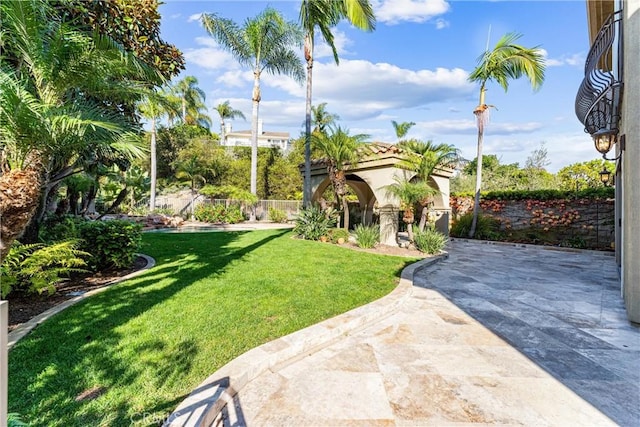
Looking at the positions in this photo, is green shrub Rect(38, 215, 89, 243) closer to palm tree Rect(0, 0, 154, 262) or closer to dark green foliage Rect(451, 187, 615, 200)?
palm tree Rect(0, 0, 154, 262)

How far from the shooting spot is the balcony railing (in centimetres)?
509

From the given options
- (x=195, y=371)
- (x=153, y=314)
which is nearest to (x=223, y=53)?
(x=153, y=314)

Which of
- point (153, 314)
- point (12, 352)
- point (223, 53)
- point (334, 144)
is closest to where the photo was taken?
point (12, 352)

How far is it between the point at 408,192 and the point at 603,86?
4987 mm

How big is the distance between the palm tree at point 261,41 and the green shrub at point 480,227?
42.5ft

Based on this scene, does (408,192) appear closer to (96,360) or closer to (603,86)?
(603,86)

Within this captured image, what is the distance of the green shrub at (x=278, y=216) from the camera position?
22719 millimetres

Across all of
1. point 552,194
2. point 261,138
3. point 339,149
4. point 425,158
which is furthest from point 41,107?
point 261,138

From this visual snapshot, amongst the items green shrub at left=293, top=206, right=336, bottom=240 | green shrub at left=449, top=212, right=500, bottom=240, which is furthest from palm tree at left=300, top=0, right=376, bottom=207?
green shrub at left=449, top=212, right=500, bottom=240

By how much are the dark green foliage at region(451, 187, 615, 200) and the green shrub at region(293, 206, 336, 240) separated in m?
8.02

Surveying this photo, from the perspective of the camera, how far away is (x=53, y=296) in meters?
A: 4.72

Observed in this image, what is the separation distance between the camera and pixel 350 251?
30.9 ft

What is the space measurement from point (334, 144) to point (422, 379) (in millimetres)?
8847

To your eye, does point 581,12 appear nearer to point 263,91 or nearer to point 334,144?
point 334,144
